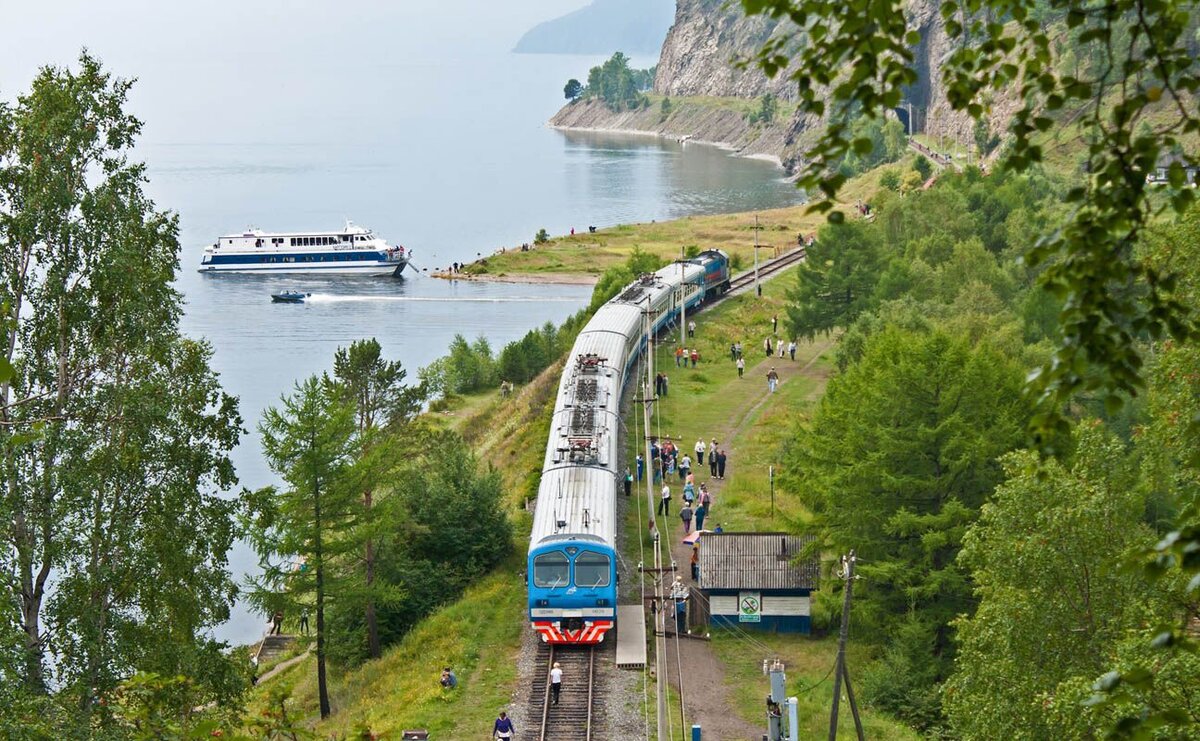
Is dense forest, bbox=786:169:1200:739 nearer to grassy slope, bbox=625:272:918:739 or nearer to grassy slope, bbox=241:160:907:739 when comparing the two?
grassy slope, bbox=625:272:918:739

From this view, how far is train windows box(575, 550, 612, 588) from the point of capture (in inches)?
1313

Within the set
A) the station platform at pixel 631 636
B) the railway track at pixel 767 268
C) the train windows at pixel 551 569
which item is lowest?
the station platform at pixel 631 636

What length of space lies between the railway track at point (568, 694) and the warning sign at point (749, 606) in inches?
165

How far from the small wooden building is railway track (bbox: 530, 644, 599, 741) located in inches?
151

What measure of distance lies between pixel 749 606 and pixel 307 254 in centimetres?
10162

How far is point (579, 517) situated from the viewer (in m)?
34.5

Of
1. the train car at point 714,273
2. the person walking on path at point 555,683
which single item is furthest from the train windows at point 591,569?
the train car at point 714,273

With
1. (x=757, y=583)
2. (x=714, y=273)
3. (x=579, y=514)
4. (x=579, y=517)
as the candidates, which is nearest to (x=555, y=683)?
(x=579, y=517)

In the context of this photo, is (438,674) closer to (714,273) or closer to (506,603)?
(506,603)

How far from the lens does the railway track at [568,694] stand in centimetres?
2903

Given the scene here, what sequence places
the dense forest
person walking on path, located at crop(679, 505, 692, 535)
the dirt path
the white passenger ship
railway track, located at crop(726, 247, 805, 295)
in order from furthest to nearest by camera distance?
the white passenger ship → railway track, located at crop(726, 247, 805, 295) → person walking on path, located at crop(679, 505, 692, 535) → the dirt path → the dense forest

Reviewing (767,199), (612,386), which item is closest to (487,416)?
(612,386)

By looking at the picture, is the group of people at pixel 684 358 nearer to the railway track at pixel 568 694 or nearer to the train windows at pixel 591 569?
the train windows at pixel 591 569

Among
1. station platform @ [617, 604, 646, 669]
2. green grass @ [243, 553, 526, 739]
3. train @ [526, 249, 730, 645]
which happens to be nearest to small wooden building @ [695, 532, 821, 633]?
station platform @ [617, 604, 646, 669]
